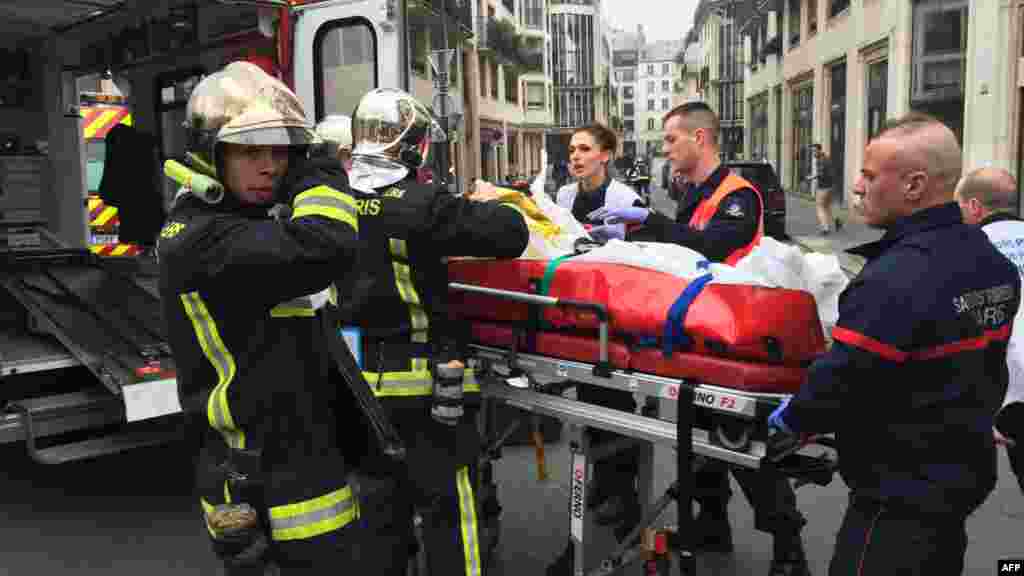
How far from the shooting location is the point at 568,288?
3.06 metres

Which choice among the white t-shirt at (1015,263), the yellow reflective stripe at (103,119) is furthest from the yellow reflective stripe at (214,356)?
the yellow reflective stripe at (103,119)

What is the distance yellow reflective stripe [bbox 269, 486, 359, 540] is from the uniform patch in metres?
2.11

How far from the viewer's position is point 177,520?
470 centimetres

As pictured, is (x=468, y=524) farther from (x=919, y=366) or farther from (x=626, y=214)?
(x=919, y=366)

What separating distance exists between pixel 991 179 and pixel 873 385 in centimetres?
231

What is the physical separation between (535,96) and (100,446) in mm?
60672

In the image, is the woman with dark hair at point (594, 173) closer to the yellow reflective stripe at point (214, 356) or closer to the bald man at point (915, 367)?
the bald man at point (915, 367)

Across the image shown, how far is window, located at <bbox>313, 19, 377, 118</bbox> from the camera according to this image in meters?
5.20

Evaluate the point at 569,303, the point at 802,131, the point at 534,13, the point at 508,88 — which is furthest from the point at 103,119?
the point at 534,13

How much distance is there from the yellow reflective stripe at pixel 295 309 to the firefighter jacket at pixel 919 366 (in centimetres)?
129

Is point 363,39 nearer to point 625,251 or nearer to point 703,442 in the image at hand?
point 625,251

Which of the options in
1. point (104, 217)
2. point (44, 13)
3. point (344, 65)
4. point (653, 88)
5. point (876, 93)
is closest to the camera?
point (344, 65)

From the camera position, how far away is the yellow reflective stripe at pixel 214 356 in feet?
7.27
